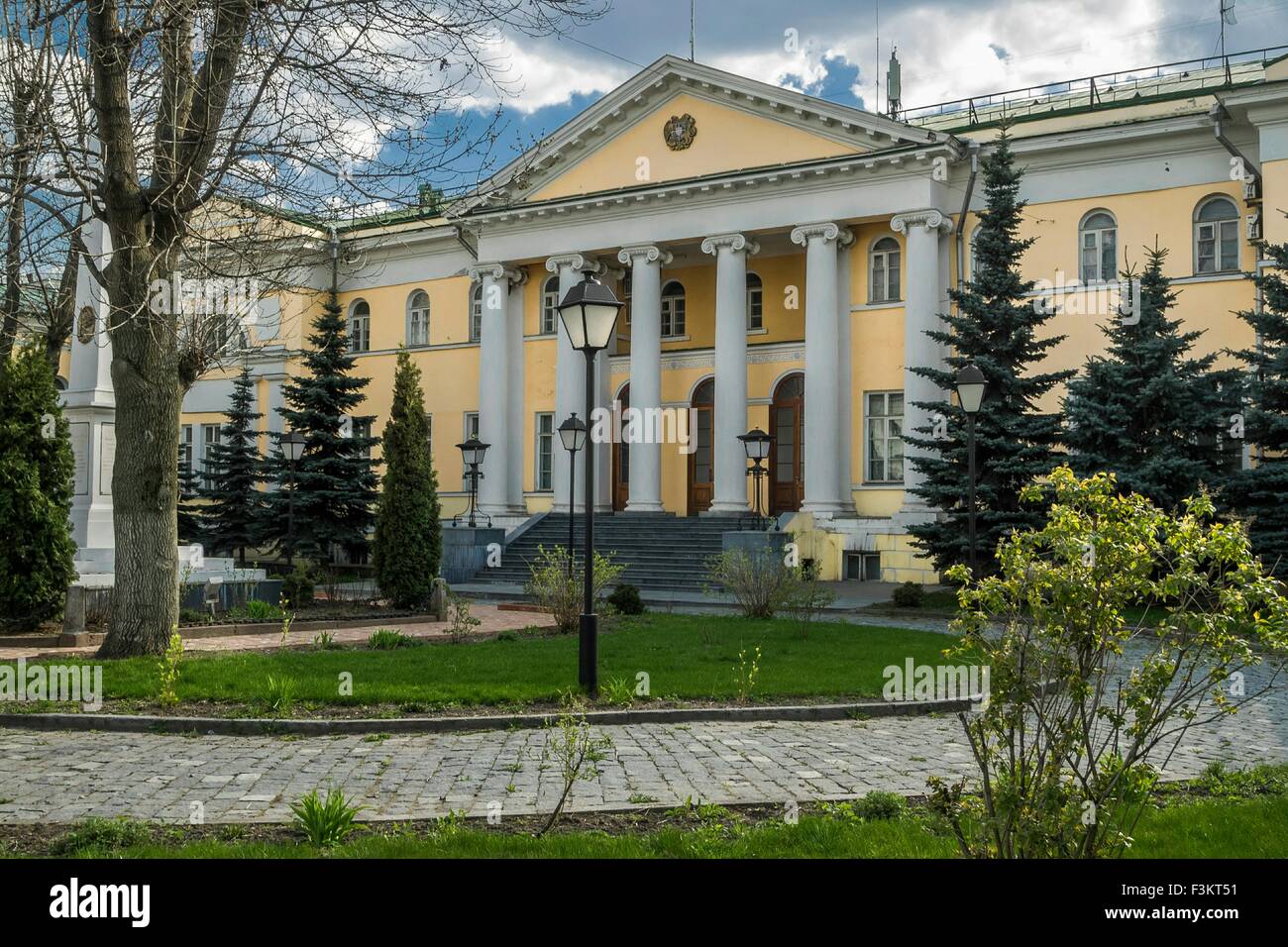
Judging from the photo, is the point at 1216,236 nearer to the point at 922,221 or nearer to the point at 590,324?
the point at 922,221

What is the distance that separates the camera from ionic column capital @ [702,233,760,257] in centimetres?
2952

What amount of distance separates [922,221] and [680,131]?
24.9 feet

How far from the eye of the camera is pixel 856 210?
28.0 metres

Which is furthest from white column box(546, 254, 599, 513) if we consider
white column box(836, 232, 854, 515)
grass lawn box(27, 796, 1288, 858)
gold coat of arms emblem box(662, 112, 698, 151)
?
grass lawn box(27, 796, 1288, 858)

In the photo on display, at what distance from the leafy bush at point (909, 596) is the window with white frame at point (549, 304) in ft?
54.2

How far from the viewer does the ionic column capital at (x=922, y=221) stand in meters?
27.0

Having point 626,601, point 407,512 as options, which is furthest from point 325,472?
point 626,601

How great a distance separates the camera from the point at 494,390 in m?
33.9

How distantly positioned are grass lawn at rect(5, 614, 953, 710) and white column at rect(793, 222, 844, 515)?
39.8 feet

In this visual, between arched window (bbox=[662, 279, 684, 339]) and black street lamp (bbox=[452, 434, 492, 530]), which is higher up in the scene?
arched window (bbox=[662, 279, 684, 339])

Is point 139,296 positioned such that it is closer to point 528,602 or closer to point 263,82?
point 263,82

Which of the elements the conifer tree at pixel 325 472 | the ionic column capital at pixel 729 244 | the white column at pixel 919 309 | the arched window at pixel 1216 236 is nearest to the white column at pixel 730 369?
the ionic column capital at pixel 729 244

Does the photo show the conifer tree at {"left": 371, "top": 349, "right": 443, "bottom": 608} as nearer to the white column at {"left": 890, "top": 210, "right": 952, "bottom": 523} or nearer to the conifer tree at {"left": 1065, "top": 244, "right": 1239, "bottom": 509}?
the conifer tree at {"left": 1065, "top": 244, "right": 1239, "bottom": 509}
